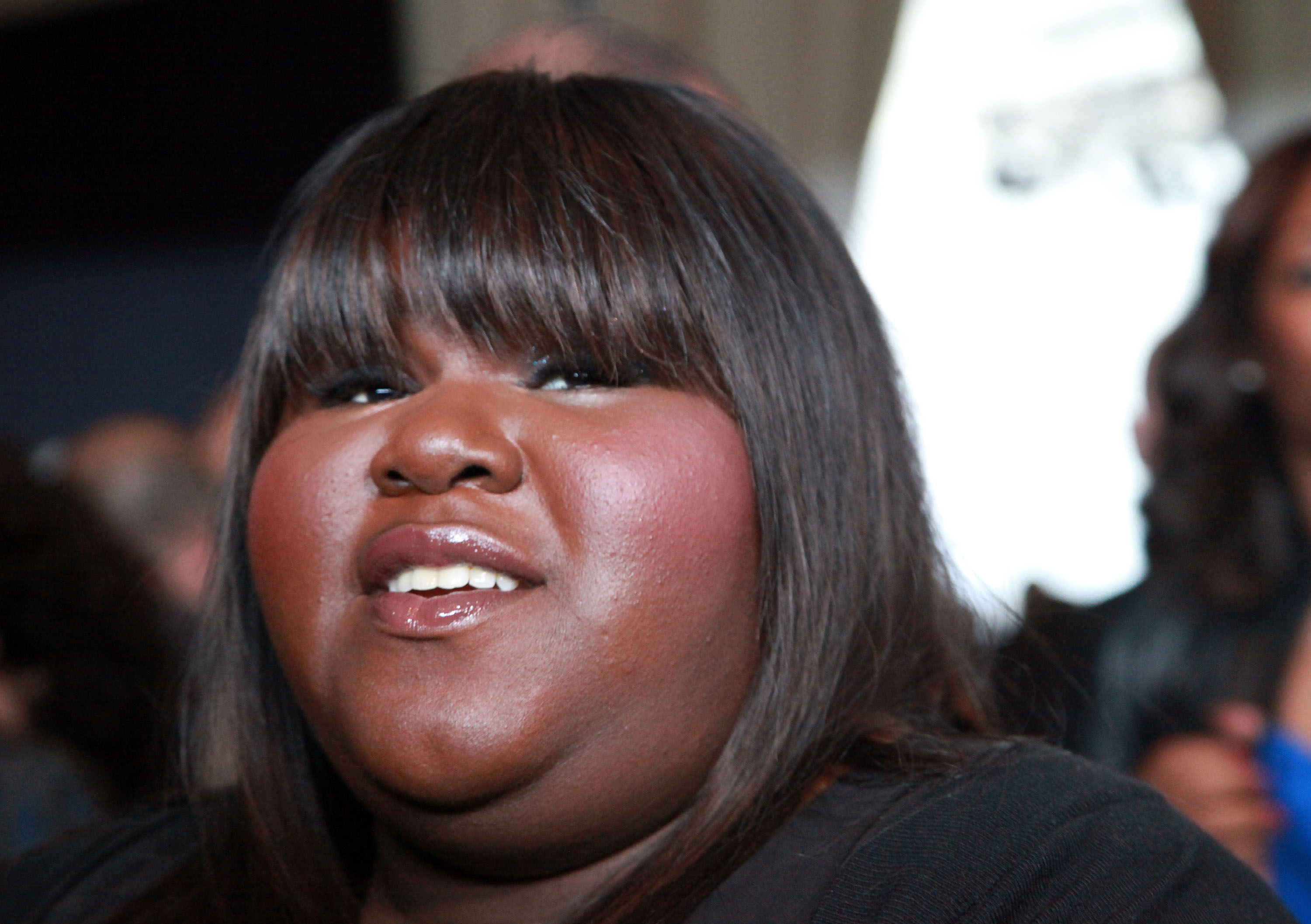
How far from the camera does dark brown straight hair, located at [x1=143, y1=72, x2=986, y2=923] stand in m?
0.98

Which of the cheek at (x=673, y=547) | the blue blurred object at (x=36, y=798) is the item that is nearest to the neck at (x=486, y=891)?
the cheek at (x=673, y=547)

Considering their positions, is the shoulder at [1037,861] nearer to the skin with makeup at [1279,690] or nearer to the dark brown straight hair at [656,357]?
the dark brown straight hair at [656,357]

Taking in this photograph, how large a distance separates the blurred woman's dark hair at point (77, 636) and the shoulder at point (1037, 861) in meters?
1.33

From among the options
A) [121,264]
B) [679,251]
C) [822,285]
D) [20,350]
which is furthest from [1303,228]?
[20,350]

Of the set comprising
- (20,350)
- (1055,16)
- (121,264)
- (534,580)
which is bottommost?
(20,350)

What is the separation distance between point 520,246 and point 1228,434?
130 cm

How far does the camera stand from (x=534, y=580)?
92 centimetres

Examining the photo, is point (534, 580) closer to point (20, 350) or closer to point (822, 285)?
point (822, 285)

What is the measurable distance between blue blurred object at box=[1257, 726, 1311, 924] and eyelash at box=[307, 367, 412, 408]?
1076 mm

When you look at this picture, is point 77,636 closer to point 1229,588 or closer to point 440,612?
point 440,612

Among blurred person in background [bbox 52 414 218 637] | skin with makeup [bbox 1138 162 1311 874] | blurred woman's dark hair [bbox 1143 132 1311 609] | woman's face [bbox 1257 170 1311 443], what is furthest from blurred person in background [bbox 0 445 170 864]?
woman's face [bbox 1257 170 1311 443]

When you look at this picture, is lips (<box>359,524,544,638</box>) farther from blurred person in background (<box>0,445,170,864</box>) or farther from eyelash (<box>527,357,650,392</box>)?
blurred person in background (<box>0,445,170,864</box>)

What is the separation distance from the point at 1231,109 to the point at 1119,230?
0.35 meters

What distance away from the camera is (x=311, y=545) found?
100 centimetres
